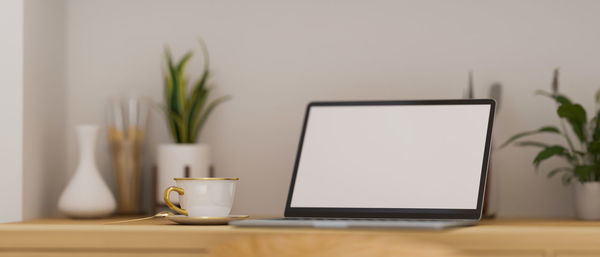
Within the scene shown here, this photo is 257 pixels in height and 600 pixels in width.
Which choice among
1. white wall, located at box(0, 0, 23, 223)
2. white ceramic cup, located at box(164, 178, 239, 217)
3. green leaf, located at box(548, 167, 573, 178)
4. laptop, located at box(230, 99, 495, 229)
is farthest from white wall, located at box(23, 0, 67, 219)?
green leaf, located at box(548, 167, 573, 178)

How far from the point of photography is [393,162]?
4.78ft

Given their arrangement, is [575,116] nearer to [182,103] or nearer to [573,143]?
[573,143]

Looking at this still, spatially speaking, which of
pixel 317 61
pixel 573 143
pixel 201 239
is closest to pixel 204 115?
pixel 317 61

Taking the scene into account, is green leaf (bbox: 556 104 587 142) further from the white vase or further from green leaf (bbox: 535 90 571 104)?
the white vase

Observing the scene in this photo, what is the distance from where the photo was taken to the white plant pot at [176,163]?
164 centimetres

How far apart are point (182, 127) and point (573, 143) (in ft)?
2.91

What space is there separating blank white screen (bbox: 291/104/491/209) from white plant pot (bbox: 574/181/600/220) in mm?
289

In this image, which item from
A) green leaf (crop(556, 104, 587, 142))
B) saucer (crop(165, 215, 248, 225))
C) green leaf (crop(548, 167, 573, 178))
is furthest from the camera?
green leaf (crop(548, 167, 573, 178))

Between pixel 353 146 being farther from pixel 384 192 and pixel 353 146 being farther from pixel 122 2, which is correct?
pixel 122 2

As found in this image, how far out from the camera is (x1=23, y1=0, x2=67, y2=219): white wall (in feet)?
5.14

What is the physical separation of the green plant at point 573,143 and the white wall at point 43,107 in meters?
1.02

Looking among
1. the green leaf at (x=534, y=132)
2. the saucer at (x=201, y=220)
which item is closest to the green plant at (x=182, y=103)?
the saucer at (x=201, y=220)

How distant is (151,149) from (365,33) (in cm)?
58

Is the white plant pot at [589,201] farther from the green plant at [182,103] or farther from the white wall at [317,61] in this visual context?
the green plant at [182,103]
